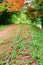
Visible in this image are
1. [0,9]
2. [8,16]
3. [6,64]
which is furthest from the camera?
[8,16]

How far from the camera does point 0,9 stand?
3803 centimetres

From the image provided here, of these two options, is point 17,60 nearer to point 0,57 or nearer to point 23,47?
point 0,57

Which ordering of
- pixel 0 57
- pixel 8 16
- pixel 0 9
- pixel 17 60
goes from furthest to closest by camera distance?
pixel 8 16 → pixel 0 9 → pixel 0 57 → pixel 17 60

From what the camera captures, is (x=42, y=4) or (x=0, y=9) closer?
(x=42, y=4)

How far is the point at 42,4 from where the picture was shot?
2598 centimetres

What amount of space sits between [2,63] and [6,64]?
32cm

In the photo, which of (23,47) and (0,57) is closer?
(0,57)

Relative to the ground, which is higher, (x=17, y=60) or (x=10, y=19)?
(x=17, y=60)

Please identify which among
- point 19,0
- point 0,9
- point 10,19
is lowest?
point 10,19

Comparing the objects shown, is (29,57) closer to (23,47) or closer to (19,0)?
(23,47)

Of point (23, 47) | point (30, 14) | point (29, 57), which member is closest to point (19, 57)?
point (29, 57)

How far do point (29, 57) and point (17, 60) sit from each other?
0.73 m

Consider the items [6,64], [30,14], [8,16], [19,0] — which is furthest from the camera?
[8,16]

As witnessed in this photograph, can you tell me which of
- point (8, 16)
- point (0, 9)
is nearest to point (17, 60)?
point (0, 9)
